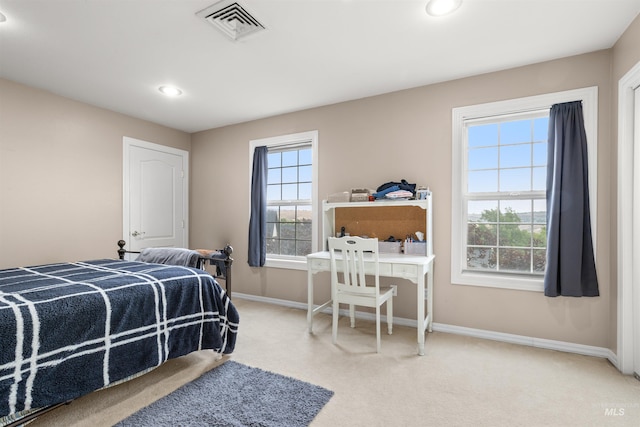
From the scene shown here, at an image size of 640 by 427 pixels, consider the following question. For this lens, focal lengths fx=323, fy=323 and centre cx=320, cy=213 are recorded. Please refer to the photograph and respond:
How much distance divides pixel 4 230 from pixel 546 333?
4.92 metres

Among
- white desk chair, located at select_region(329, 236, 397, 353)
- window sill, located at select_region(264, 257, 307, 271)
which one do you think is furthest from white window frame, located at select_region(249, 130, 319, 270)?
white desk chair, located at select_region(329, 236, 397, 353)

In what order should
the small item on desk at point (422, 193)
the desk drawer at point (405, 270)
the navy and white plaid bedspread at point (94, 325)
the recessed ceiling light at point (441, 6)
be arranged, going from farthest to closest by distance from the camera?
the small item on desk at point (422, 193) < the desk drawer at point (405, 270) < the recessed ceiling light at point (441, 6) < the navy and white plaid bedspread at point (94, 325)

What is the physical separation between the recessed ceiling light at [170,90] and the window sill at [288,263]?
2205 millimetres

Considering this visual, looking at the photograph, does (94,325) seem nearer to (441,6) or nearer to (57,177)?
(57,177)

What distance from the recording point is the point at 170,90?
3.31m

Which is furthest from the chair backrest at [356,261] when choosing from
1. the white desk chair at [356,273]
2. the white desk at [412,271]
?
the white desk at [412,271]

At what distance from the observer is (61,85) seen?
3.14 m

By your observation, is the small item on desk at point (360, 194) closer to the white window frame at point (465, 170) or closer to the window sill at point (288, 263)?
the white window frame at point (465, 170)

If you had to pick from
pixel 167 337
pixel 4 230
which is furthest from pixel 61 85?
pixel 167 337

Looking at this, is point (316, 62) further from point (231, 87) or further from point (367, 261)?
point (367, 261)

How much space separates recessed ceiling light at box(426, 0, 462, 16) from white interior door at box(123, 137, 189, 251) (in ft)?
12.1

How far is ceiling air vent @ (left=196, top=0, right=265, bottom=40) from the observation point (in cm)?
201

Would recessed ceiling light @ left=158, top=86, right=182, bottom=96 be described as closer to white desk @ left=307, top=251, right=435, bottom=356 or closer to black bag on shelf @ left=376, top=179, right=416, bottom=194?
white desk @ left=307, top=251, right=435, bottom=356

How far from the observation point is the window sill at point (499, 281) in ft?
9.07
